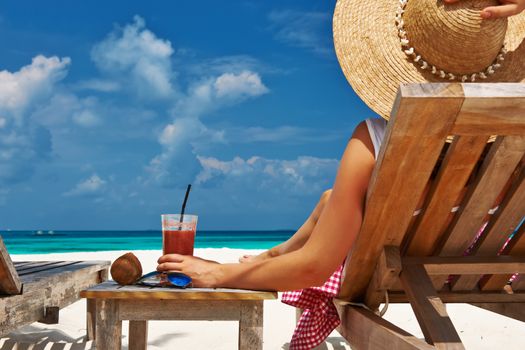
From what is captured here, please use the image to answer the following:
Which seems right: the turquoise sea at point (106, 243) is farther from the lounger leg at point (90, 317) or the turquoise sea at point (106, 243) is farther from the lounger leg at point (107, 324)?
the lounger leg at point (107, 324)

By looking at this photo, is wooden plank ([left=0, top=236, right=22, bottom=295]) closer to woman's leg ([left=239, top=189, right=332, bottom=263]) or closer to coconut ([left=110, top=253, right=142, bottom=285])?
coconut ([left=110, top=253, right=142, bottom=285])

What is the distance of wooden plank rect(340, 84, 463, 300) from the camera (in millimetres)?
1198

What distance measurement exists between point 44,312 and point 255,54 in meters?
59.2

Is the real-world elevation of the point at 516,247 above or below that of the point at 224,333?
below

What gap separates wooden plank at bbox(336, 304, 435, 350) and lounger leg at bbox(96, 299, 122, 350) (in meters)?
0.69

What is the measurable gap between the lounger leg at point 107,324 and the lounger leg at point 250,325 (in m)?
0.34

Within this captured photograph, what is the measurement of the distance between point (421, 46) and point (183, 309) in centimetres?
98

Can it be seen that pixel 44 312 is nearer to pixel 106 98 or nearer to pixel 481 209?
pixel 481 209

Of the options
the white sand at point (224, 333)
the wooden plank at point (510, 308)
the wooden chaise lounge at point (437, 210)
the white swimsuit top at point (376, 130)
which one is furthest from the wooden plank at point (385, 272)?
the white sand at point (224, 333)

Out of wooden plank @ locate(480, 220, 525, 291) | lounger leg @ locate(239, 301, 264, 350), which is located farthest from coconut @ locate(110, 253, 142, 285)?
wooden plank @ locate(480, 220, 525, 291)

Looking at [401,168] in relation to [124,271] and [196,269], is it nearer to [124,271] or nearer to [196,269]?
[196,269]

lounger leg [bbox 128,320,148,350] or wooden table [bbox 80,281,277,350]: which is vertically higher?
lounger leg [bbox 128,320,148,350]

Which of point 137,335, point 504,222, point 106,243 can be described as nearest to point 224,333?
point 137,335

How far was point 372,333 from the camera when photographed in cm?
162
